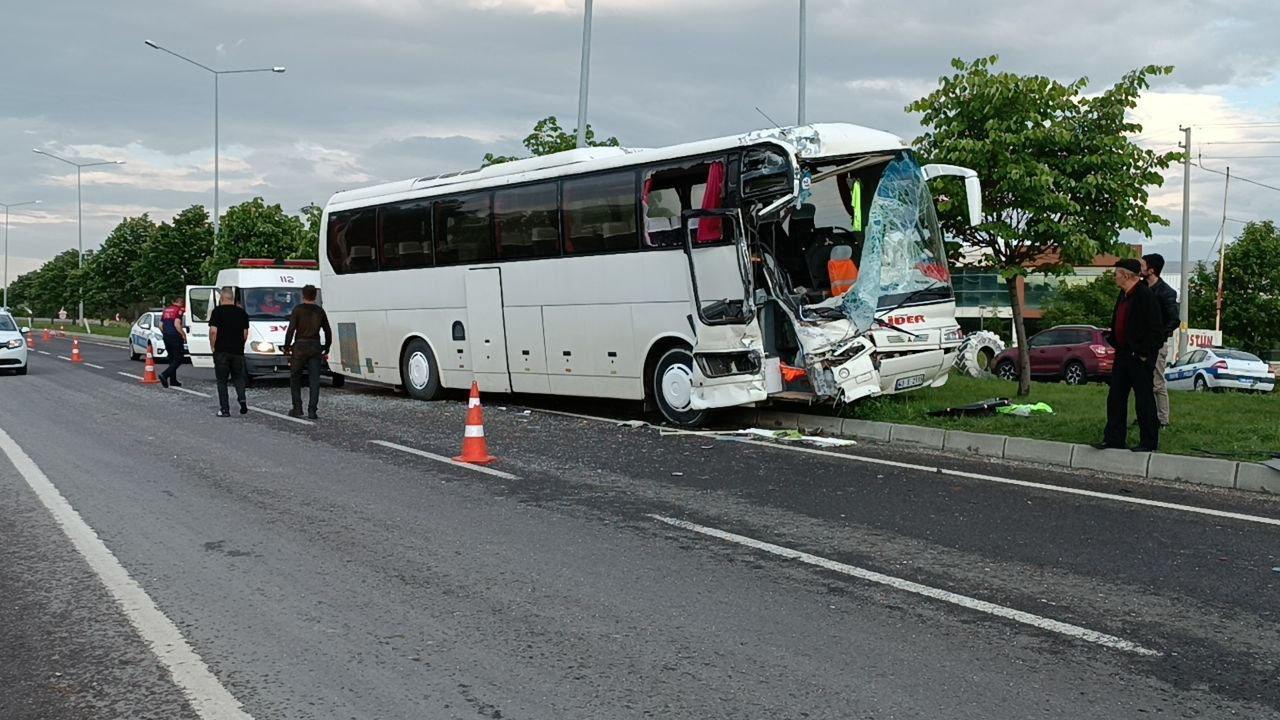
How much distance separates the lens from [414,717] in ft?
13.4

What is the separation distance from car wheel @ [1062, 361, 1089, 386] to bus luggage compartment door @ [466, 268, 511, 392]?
690 inches

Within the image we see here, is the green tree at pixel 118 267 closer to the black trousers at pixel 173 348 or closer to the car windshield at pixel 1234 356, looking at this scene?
the black trousers at pixel 173 348

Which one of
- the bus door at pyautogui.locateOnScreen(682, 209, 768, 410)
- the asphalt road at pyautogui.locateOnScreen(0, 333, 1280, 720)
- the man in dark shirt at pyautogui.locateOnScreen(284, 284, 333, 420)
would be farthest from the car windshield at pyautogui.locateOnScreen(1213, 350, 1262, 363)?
the man in dark shirt at pyautogui.locateOnScreen(284, 284, 333, 420)

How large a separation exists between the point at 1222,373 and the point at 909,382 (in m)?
18.0

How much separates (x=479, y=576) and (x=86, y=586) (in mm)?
2060

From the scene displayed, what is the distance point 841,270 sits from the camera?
13.4 meters

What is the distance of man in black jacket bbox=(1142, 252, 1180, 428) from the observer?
10.4 m

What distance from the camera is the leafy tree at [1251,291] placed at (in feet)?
182

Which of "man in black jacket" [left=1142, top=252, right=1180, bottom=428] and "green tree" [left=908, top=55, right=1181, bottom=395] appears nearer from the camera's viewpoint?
"man in black jacket" [left=1142, top=252, right=1180, bottom=428]

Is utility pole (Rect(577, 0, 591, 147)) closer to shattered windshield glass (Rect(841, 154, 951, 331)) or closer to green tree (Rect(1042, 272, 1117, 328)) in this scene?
shattered windshield glass (Rect(841, 154, 951, 331))

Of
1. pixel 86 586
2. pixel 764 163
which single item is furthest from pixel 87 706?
pixel 764 163

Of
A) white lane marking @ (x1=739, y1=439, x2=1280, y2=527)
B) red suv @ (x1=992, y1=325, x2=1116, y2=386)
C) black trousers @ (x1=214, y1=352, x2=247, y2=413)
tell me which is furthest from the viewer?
red suv @ (x1=992, y1=325, x2=1116, y2=386)

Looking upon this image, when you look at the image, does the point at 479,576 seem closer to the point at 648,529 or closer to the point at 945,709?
the point at 648,529

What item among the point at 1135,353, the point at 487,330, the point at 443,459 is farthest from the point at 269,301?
the point at 1135,353
